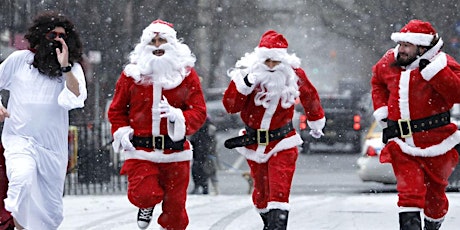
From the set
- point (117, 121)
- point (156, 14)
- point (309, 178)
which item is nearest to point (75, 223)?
point (117, 121)

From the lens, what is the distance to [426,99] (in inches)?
367

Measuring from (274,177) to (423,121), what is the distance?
4.21 feet

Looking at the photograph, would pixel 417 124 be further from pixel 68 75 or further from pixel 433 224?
pixel 68 75

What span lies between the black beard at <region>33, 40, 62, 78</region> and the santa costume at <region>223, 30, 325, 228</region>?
169cm

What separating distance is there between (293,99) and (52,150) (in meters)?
2.22

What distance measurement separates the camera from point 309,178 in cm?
2233

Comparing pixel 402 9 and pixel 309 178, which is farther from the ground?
pixel 402 9

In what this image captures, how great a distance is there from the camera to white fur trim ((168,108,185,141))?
360 inches

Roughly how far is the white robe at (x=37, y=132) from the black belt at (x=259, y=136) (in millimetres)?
1739

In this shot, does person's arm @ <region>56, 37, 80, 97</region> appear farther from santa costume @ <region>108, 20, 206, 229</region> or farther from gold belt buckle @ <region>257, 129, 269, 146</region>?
gold belt buckle @ <region>257, 129, 269, 146</region>

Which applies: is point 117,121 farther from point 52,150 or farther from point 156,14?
point 156,14

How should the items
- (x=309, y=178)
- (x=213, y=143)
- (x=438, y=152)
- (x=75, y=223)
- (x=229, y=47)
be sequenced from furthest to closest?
(x=229, y=47), (x=309, y=178), (x=213, y=143), (x=75, y=223), (x=438, y=152)

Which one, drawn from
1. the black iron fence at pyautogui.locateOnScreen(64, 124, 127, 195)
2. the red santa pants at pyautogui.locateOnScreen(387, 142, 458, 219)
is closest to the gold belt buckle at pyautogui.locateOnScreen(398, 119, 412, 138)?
the red santa pants at pyautogui.locateOnScreen(387, 142, 458, 219)

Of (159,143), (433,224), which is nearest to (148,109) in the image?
(159,143)
